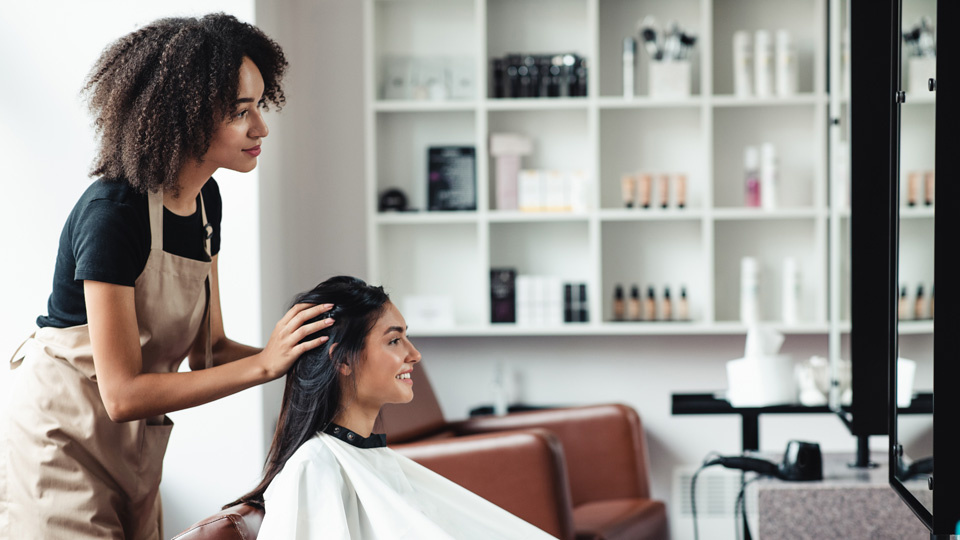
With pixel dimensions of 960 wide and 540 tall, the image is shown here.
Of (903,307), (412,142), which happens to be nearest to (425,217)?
(412,142)

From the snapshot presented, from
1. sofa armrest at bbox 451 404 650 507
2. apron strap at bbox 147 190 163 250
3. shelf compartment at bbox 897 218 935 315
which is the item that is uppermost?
apron strap at bbox 147 190 163 250

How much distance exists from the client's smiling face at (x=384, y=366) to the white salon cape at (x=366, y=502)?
0.25 feet

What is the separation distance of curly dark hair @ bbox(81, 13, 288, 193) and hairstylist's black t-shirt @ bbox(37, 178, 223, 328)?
1.3 inches

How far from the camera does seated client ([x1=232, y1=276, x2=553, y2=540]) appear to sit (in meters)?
1.28

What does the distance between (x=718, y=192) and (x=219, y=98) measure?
2.41m

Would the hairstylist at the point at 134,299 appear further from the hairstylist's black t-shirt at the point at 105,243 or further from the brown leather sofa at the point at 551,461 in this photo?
the brown leather sofa at the point at 551,461

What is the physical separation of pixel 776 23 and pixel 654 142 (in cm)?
61

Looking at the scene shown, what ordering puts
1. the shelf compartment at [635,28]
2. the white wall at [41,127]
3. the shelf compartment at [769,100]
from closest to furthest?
the white wall at [41,127] < the shelf compartment at [769,100] < the shelf compartment at [635,28]

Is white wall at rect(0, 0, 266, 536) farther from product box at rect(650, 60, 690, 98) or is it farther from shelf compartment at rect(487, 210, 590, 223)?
product box at rect(650, 60, 690, 98)

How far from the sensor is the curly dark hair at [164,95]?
1.19m

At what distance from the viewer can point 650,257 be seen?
3293mm

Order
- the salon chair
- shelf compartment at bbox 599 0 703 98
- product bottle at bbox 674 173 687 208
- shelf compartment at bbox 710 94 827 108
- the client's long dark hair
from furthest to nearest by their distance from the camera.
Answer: shelf compartment at bbox 599 0 703 98 → product bottle at bbox 674 173 687 208 → shelf compartment at bbox 710 94 827 108 → the salon chair → the client's long dark hair

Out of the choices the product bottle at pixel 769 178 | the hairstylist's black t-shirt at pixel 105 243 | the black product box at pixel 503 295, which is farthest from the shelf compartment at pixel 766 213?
the hairstylist's black t-shirt at pixel 105 243

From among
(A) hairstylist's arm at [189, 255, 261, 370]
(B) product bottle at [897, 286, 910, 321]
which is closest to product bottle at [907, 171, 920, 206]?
(B) product bottle at [897, 286, 910, 321]
